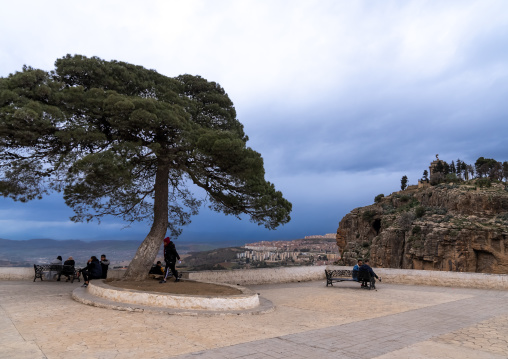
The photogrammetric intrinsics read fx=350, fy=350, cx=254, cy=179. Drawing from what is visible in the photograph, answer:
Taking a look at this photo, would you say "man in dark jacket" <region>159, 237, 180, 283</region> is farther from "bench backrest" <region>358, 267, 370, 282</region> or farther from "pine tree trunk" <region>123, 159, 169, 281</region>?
"bench backrest" <region>358, 267, 370, 282</region>

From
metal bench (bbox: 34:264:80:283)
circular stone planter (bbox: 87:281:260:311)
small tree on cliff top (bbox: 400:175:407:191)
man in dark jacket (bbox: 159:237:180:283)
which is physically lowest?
circular stone planter (bbox: 87:281:260:311)

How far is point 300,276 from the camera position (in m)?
15.0

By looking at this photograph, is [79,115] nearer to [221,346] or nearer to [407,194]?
[221,346]

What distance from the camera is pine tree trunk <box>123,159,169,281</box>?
1109 cm

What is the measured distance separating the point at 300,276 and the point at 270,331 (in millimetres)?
9349

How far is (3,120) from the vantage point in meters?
8.95

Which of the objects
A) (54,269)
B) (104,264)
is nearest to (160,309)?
(104,264)

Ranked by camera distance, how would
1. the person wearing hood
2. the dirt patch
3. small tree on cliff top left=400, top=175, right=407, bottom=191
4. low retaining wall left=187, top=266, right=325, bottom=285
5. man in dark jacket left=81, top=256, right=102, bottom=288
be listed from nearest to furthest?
the dirt patch
man in dark jacket left=81, top=256, right=102, bottom=288
the person wearing hood
low retaining wall left=187, top=266, right=325, bottom=285
small tree on cliff top left=400, top=175, right=407, bottom=191

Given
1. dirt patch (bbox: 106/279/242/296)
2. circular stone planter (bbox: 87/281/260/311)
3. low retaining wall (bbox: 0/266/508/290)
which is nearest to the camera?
circular stone planter (bbox: 87/281/260/311)

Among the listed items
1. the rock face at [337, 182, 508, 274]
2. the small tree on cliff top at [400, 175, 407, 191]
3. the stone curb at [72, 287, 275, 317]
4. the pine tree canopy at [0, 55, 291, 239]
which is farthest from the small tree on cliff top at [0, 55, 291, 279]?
the small tree on cliff top at [400, 175, 407, 191]

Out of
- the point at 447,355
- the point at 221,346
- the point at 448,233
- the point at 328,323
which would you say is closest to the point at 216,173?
the point at 328,323

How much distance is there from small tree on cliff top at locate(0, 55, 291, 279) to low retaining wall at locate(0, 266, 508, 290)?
7.45ft

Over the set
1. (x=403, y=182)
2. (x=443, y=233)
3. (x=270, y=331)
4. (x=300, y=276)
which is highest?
(x=403, y=182)

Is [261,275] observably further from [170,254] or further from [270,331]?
[270,331]
